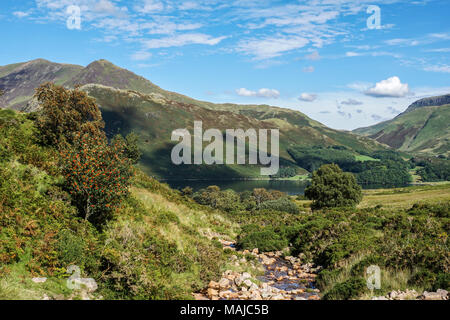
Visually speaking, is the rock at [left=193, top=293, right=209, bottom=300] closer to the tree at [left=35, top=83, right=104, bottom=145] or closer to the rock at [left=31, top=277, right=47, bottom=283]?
the rock at [left=31, top=277, right=47, bottom=283]

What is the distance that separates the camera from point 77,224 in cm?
1706

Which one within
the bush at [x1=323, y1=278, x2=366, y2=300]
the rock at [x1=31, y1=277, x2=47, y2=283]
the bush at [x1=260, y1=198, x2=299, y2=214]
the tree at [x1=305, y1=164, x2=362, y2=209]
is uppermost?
the rock at [x1=31, y1=277, x2=47, y2=283]

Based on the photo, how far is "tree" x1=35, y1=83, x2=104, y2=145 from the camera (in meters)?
28.0

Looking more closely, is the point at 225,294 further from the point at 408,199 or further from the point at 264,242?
the point at 408,199

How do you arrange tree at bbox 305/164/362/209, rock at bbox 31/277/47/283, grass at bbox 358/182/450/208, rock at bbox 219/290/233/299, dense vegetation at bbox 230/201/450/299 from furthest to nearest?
grass at bbox 358/182/450/208 < tree at bbox 305/164/362/209 < rock at bbox 219/290/233/299 < dense vegetation at bbox 230/201/450/299 < rock at bbox 31/277/47/283

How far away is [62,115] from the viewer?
28328 millimetres

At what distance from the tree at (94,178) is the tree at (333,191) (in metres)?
57.7

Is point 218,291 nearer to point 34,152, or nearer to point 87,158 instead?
point 87,158

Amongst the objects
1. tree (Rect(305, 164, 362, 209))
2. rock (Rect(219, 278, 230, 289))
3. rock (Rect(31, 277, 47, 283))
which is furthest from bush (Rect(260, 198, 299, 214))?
rock (Rect(31, 277, 47, 283))

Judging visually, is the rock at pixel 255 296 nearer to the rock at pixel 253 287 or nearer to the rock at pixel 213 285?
the rock at pixel 253 287

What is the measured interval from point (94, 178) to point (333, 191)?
60014mm

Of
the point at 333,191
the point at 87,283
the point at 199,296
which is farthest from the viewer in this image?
the point at 333,191

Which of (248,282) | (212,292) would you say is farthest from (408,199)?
(212,292)

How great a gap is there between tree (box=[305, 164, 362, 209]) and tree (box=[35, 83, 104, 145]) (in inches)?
2064
